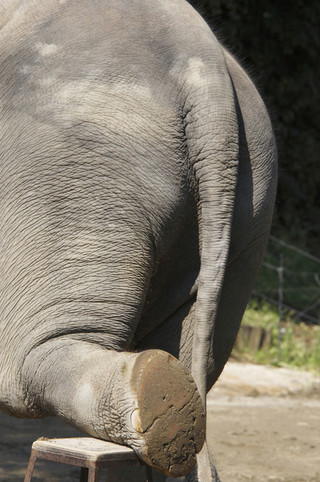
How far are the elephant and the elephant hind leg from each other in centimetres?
1

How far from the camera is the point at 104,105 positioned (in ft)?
6.77

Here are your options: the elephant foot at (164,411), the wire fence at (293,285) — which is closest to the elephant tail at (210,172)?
the elephant foot at (164,411)

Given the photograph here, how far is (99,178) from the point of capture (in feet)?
6.77

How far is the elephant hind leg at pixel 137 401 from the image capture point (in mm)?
1771

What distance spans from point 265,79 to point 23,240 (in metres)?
8.84

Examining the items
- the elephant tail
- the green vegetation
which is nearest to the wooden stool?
the elephant tail

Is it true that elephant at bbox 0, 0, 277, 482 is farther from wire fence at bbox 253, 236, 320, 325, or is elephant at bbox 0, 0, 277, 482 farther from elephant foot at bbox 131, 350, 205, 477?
wire fence at bbox 253, 236, 320, 325

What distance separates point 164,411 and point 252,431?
12.5 ft

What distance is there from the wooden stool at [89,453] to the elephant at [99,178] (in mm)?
50

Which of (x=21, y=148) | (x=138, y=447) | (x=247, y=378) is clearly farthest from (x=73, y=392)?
(x=247, y=378)

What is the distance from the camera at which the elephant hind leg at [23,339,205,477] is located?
1.77m

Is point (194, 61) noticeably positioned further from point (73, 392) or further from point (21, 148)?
point (73, 392)

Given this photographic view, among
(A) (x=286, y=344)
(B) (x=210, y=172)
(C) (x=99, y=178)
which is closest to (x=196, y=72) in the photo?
(B) (x=210, y=172)

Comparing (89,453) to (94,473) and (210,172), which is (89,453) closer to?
(94,473)
